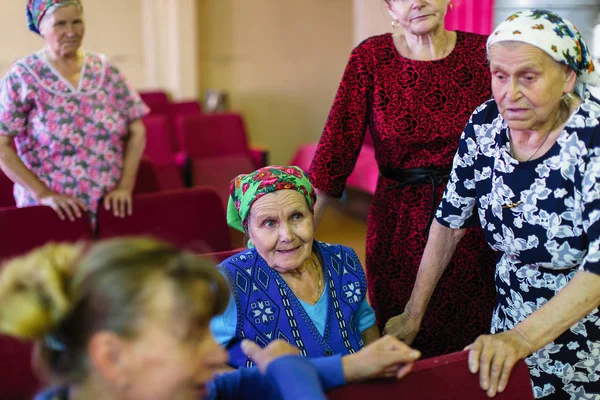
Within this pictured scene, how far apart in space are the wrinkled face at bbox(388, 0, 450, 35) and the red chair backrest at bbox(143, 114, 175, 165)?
3.46 meters

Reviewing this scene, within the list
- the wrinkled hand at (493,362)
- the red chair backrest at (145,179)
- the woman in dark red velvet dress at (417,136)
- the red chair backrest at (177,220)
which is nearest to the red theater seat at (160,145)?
the red chair backrest at (145,179)

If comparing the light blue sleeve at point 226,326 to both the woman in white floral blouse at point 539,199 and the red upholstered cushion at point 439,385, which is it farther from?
the woman in white floral blouse at point 539,199

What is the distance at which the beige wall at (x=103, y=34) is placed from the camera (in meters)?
5.86

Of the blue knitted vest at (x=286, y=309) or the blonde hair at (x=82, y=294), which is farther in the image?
the blue knitted vest at (x=286, y=309)

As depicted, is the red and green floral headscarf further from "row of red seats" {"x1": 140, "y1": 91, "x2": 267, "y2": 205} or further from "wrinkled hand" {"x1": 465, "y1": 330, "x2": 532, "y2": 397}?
"row of red seats" {"x1": 140, "y1": 91, "x2": 267, "y2": 205}

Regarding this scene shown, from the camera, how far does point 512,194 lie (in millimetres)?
1544

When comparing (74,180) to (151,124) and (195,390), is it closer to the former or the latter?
(195,390)

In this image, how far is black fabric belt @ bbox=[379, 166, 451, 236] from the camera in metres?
2.05

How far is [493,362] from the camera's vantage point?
4.47 feet

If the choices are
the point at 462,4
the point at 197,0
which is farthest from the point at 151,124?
the point at 462,4

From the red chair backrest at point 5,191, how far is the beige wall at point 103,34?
300 centimetres

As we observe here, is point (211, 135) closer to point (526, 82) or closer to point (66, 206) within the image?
point (66, 206)

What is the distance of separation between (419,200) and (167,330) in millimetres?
1184

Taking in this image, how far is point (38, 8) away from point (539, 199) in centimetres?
206
